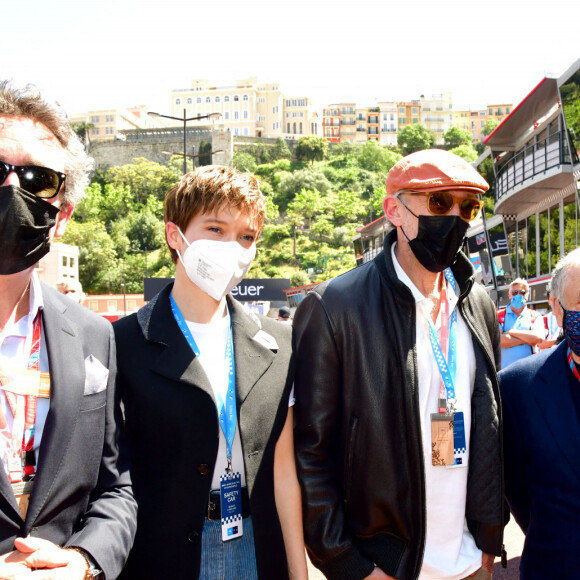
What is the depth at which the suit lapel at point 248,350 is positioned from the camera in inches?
85.1

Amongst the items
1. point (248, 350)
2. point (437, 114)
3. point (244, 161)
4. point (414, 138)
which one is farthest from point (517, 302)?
Answer: point (437, 114)

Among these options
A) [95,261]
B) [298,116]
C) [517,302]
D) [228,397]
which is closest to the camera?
[228,397]

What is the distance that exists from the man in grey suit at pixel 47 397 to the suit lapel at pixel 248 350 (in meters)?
0.45

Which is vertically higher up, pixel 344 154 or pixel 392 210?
pixel 344 154

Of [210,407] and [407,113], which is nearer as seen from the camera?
[210,407]

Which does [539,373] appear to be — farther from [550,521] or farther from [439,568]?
[439,568]

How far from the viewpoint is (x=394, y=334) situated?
226 centimetres

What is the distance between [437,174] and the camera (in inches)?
89.8

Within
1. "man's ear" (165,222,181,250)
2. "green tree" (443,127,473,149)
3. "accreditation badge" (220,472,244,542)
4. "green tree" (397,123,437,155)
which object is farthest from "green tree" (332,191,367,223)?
"accreditation badge" (220,472,244,542)

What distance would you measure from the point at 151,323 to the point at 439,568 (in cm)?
138

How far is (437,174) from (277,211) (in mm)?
79869

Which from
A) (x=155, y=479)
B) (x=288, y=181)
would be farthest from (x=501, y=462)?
(x=288, y=181)

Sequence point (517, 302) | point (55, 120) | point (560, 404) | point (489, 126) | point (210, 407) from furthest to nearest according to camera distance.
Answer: point (489, 126)
point (517, 302)
point (560, 404)
point (210, 407)
point (55, 120)

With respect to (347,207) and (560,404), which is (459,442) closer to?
(560,404)
